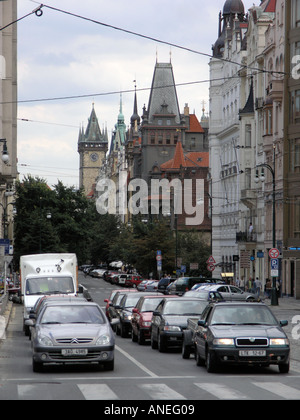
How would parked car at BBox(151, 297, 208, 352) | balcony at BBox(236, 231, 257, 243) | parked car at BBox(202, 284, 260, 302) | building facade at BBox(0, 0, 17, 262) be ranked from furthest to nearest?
balcony at BBox(236, 231, 257, 243)
building facade at BBox(0, 0, 17, 262)
parked car at BBox(202, 284, 260, 302)
parked car at BBox(151, 297, 208, 352)

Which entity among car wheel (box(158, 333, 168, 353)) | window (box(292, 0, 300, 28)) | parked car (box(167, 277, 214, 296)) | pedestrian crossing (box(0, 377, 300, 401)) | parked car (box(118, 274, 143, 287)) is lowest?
parked car (box(118, 274, 143, 287))

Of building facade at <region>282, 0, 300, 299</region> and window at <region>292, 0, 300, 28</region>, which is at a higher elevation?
window at <region>292, 0, 300, 28</region>

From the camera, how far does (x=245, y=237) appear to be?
251ft

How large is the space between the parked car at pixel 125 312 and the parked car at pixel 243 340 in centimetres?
1253

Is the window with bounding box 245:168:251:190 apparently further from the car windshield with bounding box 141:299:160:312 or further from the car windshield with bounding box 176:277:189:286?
the car windshield with bounding box 141:299:160:312

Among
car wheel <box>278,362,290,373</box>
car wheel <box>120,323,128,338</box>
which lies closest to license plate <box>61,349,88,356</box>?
car wheel <box>278,362,290,373</box>

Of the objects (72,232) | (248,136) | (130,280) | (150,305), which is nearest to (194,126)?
(72,232)

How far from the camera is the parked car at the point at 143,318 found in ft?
90.1

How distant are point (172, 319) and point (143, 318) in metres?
3.54

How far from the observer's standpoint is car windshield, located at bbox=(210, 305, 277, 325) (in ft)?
62.0

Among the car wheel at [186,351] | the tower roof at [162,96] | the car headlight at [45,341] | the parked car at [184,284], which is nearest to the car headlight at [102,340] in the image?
the car headlight at [45,341]

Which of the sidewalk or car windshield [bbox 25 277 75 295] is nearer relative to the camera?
car windshield [bbox 25 277 75 295]

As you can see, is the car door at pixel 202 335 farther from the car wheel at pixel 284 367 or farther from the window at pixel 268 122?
the window at pixel 268 122

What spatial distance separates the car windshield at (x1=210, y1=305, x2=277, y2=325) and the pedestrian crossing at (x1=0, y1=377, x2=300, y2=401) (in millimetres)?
2508
